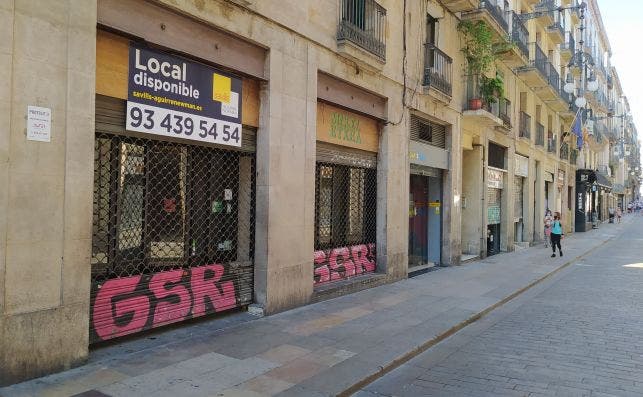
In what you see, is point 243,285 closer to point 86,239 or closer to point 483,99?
point 86,239

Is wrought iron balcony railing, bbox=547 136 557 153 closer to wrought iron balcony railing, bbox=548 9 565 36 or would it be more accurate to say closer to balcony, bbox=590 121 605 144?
wrought iron balcony railing, bbox=548 9 565 36

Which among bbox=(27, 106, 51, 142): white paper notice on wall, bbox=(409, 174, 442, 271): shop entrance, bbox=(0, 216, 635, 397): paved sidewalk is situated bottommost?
bbox=(0, 216, 635, 397): paved sidewalk

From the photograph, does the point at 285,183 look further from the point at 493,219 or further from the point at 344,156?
the point at 493,219

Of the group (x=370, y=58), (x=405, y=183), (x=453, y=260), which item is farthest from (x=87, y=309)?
(x=453, y=260)

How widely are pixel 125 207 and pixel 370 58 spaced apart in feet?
19.5

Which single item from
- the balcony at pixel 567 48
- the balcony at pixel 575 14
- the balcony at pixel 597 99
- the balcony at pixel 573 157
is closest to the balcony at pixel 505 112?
the balcony at pixel 567 48

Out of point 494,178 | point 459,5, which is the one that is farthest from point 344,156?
point 494,178

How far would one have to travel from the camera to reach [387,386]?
5.19 metres

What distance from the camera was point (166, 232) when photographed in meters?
6.70

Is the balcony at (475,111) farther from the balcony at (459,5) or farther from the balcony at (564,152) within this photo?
the balcony at (564,152)

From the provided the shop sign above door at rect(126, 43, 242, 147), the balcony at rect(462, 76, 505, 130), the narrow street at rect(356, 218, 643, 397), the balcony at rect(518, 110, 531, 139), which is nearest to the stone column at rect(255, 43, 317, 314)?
the shop sign above door at rect(126, 43, 242, 147)

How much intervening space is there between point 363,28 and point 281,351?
713cm

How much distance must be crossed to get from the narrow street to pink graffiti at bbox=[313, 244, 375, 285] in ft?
9.44

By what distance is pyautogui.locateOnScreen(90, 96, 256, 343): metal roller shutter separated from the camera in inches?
229
